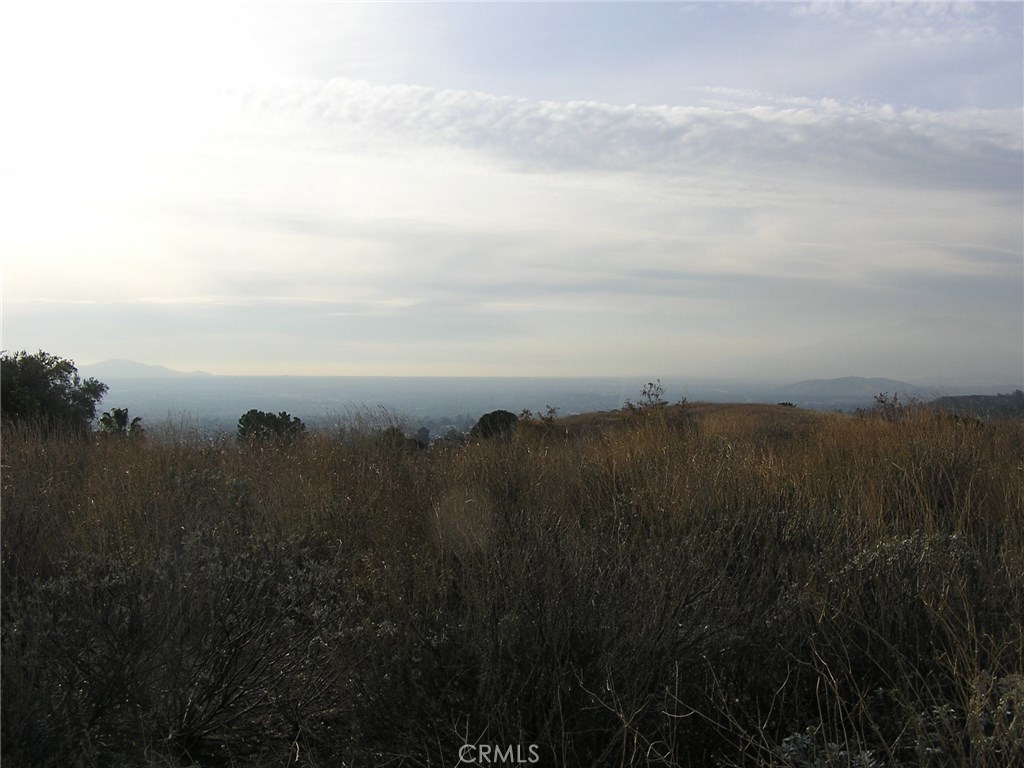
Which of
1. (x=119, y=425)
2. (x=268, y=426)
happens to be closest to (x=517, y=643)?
(x=268, y=426)

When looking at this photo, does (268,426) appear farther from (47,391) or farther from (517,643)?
(517,643)

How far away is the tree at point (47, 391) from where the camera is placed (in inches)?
503

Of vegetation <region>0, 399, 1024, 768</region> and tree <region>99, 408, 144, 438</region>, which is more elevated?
tree <region>99, 408, 144, 438</region>

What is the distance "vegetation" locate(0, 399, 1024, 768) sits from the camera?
3371 millimetres

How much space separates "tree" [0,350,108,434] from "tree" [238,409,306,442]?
2298 millimetres

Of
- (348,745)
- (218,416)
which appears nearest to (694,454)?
(348,745)

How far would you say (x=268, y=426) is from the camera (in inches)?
488

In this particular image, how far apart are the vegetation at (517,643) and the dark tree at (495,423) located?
5903 millimetres

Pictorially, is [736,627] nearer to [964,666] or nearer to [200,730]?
[964,666]

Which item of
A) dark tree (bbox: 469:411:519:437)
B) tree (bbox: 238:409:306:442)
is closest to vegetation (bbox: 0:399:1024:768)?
tree (bbox: 238:409:306:442)

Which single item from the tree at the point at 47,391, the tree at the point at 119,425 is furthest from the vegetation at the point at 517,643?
the tree at the point at 47,391

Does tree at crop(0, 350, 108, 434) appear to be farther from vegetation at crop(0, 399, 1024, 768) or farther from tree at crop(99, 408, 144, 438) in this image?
vegetation at crop(0, 399, 1024, 768)

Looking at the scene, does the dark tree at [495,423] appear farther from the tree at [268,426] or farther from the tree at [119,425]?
the tree at [119,425]

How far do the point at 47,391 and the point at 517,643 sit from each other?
12.6 meters
